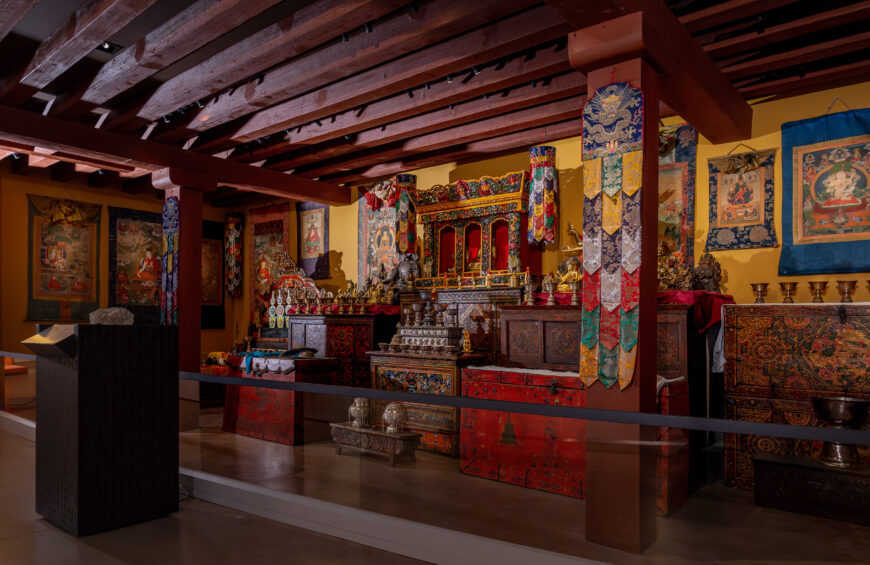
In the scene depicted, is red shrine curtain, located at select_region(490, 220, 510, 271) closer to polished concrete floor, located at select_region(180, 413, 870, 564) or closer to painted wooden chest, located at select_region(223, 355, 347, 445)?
painted wooden chest, located at select_region(223, 355, 347, 445)

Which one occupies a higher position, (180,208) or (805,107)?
(805,107)

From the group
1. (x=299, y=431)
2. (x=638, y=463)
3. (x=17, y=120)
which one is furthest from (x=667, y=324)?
(x=17, y=120)

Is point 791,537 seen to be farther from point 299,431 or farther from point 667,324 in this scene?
point 299,431

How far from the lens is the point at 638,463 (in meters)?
3.32

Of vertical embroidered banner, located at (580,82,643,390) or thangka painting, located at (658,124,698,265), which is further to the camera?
thangka painting, located at (658,124,698,265)

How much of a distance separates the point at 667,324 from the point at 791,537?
7.51 feet

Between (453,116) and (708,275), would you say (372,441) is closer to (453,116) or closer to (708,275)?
(708,275)

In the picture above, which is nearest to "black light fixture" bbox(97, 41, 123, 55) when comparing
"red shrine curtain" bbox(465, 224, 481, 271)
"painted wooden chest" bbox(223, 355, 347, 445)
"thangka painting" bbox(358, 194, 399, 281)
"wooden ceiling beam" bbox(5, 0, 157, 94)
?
"wooden ceiling beam" bbox(5, 0, 157, 94)

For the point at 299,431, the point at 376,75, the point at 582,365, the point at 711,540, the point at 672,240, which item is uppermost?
the point at 376,75

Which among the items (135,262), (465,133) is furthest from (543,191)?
(135,262)

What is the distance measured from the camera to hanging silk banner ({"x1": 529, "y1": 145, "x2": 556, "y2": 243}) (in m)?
6.99

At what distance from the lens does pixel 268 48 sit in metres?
5.02

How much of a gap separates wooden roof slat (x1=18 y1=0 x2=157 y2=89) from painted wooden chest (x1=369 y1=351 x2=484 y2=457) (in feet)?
12.8

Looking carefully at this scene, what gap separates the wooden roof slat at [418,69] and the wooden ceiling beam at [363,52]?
196 millimetres
